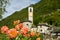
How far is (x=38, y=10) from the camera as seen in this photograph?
141 meters

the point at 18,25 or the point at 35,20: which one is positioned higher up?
the point at 18,25

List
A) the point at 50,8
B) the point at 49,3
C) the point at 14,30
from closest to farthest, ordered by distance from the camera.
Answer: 1. the point at 14,30
2. the point at 50,8
3. the point at 49,3

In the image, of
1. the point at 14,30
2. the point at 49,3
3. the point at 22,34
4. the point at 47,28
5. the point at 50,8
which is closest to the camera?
the point at 14,30

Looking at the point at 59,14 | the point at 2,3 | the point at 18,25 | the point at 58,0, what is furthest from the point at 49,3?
the point at 18,25

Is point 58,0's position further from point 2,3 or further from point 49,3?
point 2,3

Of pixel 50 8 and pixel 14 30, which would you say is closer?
pixel 14 30

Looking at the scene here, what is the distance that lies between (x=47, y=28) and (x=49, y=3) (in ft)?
207

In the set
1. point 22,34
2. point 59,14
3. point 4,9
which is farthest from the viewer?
point 59,14

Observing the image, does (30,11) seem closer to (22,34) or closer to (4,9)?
(4,9)

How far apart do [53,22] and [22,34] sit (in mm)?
86754

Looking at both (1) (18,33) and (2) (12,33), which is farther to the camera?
(1) (18,33)

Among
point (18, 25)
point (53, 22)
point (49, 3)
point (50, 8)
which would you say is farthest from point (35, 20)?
point (18, 25)

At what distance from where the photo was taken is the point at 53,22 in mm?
96062

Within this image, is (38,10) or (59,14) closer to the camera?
(59,14)
